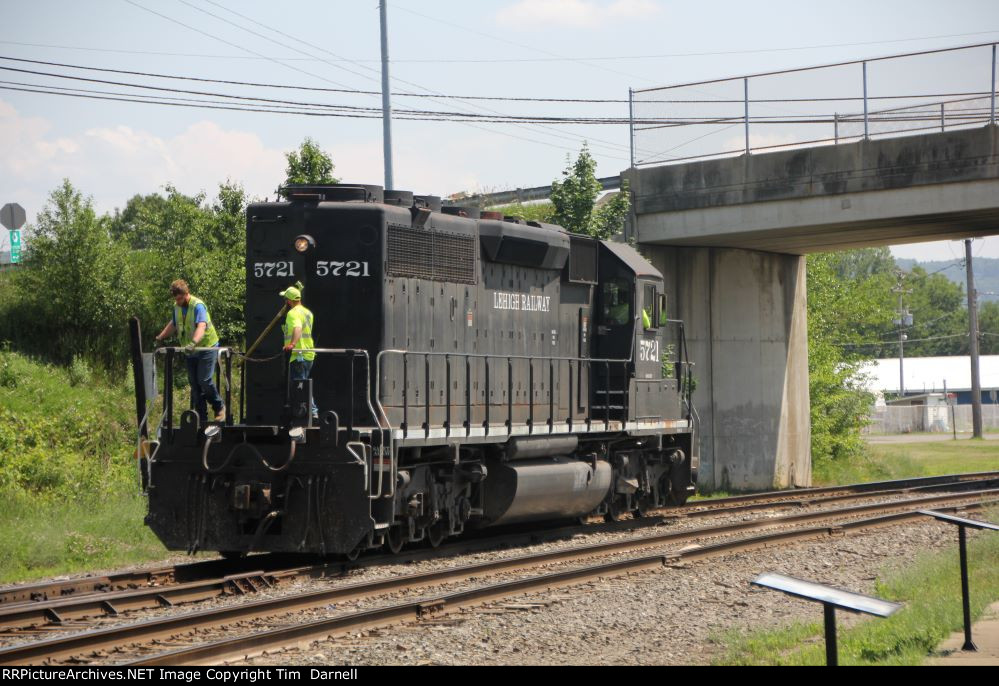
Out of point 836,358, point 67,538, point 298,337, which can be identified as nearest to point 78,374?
point 67,538

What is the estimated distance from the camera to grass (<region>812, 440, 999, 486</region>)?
27422 mm

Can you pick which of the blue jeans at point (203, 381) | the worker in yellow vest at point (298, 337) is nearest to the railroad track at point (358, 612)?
the worker in yellow vest at point (298, 337)

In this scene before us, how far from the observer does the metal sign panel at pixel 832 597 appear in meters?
5.62

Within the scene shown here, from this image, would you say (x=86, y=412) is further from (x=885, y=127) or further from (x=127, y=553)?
(x=885, y=127)

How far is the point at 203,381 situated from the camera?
1130 cm

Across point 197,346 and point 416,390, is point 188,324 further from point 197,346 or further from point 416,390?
point 416,390

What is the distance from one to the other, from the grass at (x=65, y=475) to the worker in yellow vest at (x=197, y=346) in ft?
8.66

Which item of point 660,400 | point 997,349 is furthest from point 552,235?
point 997,349

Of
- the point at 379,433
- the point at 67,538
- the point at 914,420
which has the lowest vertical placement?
the point at 914,420

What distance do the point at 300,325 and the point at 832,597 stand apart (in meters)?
6.68

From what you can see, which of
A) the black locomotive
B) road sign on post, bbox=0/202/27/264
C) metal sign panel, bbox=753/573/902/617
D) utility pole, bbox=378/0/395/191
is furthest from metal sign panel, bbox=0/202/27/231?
metal sign panel, bbox=753/573/902/617

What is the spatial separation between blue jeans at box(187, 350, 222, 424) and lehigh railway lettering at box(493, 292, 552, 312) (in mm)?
3897

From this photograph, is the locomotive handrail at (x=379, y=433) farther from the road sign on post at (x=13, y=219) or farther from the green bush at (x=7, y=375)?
the road sign on post at (x=13, y=219)

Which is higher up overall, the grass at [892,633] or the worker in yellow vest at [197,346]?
the worker in yellow vest at [197,346]
